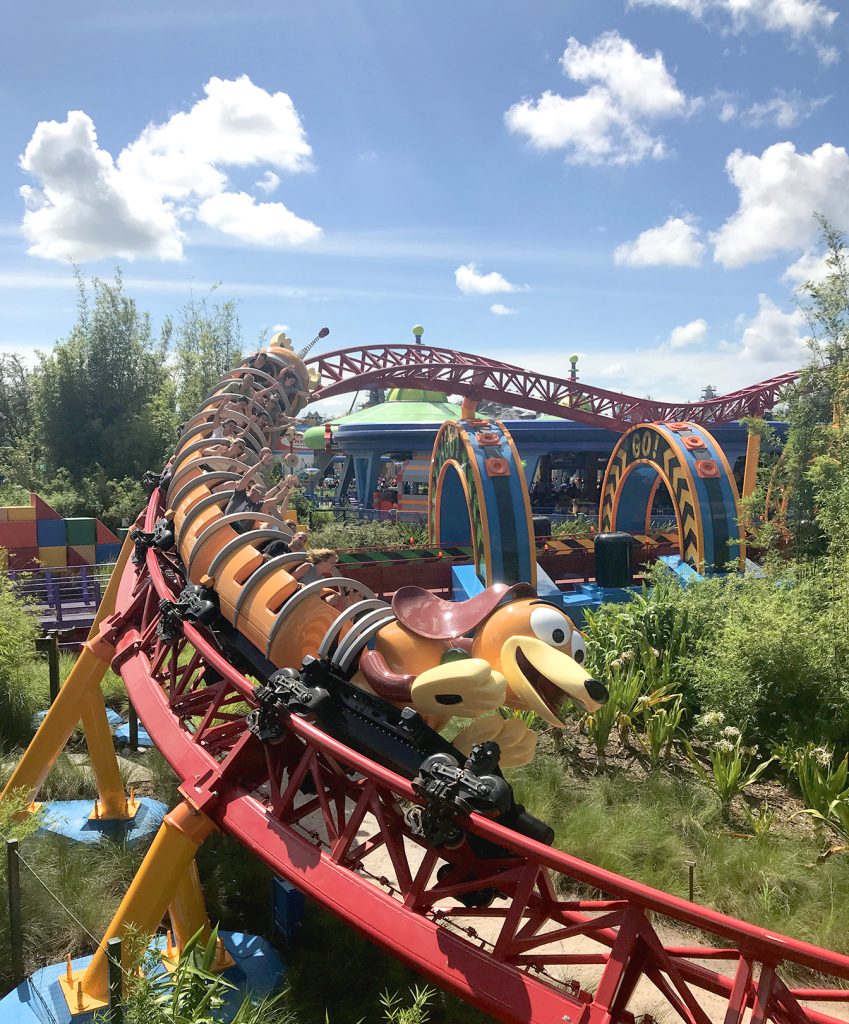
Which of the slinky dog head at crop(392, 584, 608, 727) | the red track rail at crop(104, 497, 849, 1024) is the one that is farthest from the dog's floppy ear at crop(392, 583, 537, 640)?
the red track rail at crop(104, 497, 849, 1024)

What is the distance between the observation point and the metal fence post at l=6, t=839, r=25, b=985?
4617mm

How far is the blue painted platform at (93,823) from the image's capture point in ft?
21.6

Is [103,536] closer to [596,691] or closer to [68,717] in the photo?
[68,717]

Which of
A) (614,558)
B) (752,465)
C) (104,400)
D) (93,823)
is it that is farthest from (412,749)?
(104,400)

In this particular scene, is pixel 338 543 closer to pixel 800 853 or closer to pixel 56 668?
pixel 56 668

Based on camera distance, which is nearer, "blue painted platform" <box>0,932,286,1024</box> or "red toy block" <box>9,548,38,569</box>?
"blue painted platform" <box>0,932,286,1024</box>

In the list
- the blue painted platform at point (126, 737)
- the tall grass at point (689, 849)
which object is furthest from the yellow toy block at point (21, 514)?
the tall grass at point (689, 849)

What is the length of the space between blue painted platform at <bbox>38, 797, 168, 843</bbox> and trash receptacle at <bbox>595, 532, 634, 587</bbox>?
28.9 ft

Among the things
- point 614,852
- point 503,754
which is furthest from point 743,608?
point 503,754

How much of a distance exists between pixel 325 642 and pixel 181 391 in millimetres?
25897

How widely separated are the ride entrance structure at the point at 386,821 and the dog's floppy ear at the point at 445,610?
0.01 metres

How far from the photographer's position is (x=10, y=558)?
1401 cm

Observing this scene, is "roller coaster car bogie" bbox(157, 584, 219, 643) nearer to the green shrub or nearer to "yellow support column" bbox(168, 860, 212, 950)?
"yellow support column" bbox(168, 860, 212, 950)

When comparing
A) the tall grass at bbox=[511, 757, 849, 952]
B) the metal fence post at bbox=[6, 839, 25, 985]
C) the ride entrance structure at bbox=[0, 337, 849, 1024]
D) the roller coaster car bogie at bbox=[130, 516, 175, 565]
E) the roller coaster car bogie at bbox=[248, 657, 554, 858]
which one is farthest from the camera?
the roller coaster car bogie at bbox=[130, 516, 175, 565]
